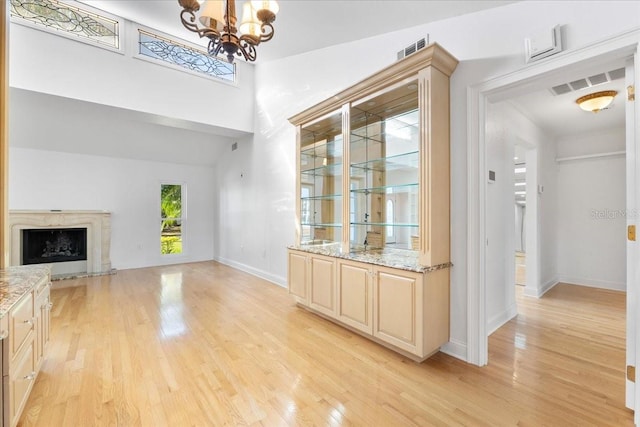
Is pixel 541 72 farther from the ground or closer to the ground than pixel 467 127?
farther from the ground

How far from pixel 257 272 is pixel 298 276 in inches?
84.6

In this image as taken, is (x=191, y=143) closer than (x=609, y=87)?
No

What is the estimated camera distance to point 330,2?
267 cm

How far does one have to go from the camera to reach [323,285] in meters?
3.19

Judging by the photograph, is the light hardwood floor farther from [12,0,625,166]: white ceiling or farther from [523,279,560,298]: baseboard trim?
[12,0,625,166]: white ceiling

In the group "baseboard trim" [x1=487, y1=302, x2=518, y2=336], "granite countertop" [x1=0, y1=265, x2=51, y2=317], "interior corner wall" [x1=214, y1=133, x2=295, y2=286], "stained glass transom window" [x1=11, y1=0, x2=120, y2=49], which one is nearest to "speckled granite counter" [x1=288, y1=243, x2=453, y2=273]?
"baseboard trim" [x1=487, y1=302, x2=518, y2=336]

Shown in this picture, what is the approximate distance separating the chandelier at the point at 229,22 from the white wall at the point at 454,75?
146 centimetres

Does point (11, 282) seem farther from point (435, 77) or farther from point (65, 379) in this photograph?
point (435, 77)

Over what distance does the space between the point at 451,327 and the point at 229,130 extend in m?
4.92

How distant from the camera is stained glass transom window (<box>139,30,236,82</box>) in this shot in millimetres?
4600

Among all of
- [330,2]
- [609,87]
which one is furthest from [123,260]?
[609,87]

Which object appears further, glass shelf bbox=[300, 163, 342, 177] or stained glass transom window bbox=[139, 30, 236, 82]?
stained glass transom window bbox=[139, 30, 236, 82]

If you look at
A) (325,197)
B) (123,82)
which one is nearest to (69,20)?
(123,82)

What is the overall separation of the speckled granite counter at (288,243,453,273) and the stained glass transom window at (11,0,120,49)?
14.3 feet
